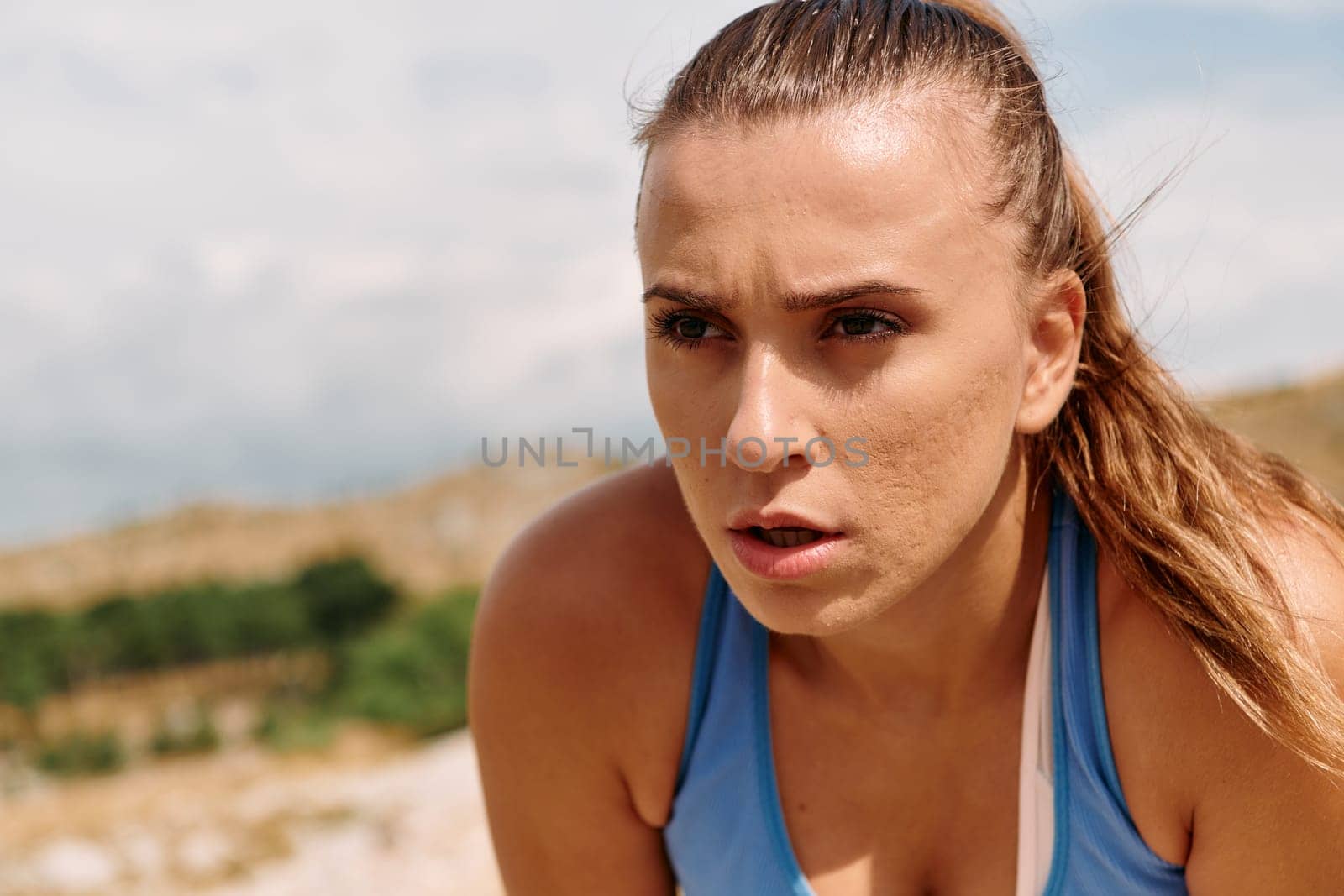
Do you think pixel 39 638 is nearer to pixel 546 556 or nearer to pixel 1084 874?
pixel 546 556

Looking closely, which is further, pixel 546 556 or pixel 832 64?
pixel 546 556

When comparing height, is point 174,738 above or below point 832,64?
below

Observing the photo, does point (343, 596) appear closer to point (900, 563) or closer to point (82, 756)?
point (82, 756)

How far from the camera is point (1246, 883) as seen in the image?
222 centimetres

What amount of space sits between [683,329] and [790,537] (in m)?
0.41

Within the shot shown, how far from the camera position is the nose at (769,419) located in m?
1.98

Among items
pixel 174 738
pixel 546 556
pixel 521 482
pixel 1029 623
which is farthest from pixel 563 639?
pixel 521 482

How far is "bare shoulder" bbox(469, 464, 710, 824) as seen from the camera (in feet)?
8.76

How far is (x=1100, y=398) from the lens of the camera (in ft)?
8.18

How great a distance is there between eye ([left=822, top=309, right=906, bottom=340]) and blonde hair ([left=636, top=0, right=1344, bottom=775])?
0.32 meters

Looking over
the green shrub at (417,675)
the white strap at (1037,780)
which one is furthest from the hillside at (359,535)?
the white strap at (1037,780)

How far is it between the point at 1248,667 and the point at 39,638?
11.5 m

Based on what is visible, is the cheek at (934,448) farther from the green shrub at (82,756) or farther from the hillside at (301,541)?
the hillside at (301,541)

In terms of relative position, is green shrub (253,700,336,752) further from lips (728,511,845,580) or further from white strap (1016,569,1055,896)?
lips (728,511,845,580)
